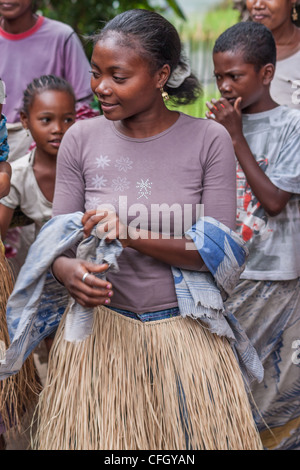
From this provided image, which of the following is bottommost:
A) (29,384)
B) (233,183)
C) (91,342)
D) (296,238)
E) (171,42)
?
(29,384)

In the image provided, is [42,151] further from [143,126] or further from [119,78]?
[119,78]

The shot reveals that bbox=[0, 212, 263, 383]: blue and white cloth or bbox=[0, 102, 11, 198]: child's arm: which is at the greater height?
bbox=[0, 102, 11, 198]: child's arm

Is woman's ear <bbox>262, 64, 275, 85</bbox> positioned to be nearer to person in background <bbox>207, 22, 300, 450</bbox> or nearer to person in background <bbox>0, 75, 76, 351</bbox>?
person in background <bbox>207, 22, 300, 450</bbox>

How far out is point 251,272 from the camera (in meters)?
2.73

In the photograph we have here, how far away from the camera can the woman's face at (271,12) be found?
3229 millimetres

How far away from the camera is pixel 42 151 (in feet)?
9.78

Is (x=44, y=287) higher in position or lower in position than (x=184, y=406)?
higher

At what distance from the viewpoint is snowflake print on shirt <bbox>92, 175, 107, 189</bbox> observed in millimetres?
2063

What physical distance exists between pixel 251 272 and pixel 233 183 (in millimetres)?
755

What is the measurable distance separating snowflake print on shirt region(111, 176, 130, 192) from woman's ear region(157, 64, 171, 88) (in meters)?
0.32

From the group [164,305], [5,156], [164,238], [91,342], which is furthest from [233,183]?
[5,156]

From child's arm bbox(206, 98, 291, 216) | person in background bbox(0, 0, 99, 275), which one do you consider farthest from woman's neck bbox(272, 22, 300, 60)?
person in background bbox(0, 0, 99, 275)

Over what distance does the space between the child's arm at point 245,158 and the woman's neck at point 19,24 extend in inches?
54.9

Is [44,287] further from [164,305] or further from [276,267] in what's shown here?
[276,267]
